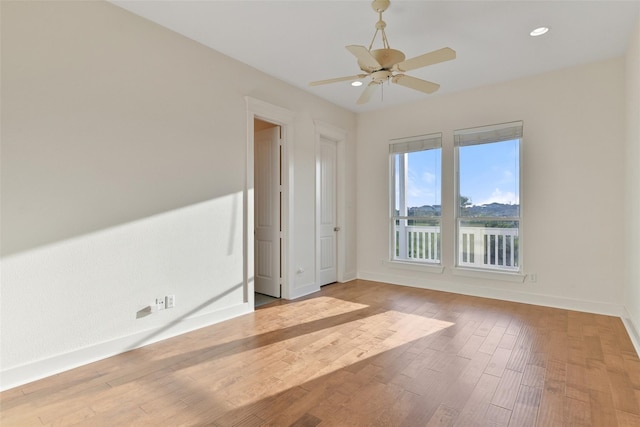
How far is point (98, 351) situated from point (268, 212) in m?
2.64

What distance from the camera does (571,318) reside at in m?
3.71

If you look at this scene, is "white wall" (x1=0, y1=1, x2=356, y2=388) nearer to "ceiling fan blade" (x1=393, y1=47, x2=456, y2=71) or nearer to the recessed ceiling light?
"ceiling fan blade" (x1=393, y1=47, x2=456, y2=71)

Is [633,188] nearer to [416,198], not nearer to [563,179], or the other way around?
[563,179]

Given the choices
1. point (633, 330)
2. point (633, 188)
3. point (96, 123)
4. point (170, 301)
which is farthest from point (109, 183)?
point (633, 330)

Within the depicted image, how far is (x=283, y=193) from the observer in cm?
461

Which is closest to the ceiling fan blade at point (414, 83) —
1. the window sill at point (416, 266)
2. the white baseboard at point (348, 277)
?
the window sill at point (416, 266)

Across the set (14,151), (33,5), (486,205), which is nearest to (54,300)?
(14,151)

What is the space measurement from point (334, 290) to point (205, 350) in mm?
2517

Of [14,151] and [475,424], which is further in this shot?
[14,151]

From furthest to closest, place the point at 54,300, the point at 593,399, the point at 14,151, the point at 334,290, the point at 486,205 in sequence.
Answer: the point at 334,290, the point at 486,205, the point at 54,300, the point at 14,151, the point at 593,399

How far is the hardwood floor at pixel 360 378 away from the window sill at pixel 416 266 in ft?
4.79

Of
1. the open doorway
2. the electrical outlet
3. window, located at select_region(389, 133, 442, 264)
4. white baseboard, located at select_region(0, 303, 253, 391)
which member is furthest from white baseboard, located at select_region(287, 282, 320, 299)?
the electrical outlet

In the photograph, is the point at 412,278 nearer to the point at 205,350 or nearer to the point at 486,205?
the point at 486,205

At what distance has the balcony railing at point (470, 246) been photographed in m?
4.57
